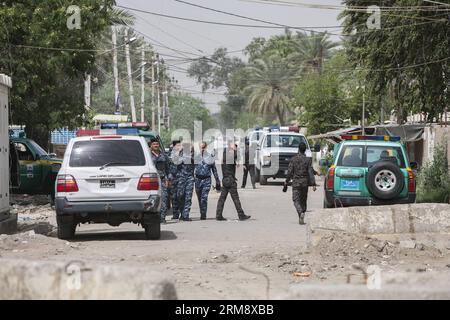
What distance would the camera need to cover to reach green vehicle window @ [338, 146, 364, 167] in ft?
59.4

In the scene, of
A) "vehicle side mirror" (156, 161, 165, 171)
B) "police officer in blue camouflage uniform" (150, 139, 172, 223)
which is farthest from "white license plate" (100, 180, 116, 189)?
"vehicle side mirror" (156, 161, 165, 171)

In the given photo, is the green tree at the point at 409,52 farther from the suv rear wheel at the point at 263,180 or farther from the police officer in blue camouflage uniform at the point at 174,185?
the police officer in blue camouflage uniform at the point at 174,185

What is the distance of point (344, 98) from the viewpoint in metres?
51.0

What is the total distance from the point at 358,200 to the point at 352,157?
935 mm

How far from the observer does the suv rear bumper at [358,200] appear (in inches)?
686

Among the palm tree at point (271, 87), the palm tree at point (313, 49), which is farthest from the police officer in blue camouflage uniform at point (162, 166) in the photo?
the palm tree at point (271, 87)

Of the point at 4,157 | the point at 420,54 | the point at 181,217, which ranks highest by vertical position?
the point at 420,54

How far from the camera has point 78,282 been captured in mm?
6691

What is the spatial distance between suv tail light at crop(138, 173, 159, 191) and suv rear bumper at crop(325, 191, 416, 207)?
15.8 feet

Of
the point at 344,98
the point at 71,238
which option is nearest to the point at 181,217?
the point at 71,238

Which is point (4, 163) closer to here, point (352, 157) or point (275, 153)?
point (352, 157)

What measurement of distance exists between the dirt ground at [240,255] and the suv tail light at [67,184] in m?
0.94
